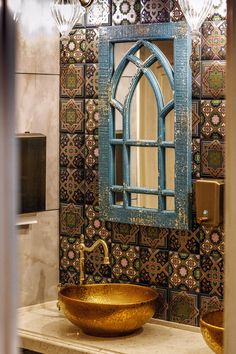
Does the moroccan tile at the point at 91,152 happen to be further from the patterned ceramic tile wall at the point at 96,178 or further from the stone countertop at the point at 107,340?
the stone countertop at the point at 107,340

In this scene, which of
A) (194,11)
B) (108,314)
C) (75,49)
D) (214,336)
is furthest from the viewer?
(75,49)

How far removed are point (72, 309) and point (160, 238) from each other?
425 millimetres

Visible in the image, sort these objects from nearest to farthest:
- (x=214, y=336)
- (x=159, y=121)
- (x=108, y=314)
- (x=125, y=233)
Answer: (x=214, y=336)
(x=108, y=314)
(x=159, y=121)
(x=125, y=233)

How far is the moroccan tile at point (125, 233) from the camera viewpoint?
291 cm

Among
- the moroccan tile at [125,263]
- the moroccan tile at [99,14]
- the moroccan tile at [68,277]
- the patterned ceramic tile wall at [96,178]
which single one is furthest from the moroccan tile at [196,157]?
the moroccan tile at [68,277]

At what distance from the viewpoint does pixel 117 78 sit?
9.53 feet

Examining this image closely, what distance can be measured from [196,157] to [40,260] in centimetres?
80

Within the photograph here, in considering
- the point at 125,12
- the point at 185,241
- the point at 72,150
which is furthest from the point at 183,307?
the point at 125,12

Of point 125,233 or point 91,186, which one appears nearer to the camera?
point 125,233

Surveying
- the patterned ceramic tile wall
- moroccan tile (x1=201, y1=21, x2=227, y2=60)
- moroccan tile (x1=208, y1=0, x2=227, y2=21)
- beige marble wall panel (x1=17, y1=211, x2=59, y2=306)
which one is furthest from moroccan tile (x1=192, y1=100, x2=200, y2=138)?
beige marble wall panel (x1=17, y1=211, x2=59, y2=306)

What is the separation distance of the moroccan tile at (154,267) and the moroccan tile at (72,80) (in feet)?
2.20

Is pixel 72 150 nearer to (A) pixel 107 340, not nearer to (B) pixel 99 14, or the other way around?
(B) pixel 99 14

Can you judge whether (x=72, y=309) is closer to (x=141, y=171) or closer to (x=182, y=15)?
(x=141, y=171)

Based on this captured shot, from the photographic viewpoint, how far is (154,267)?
9.36 feet
